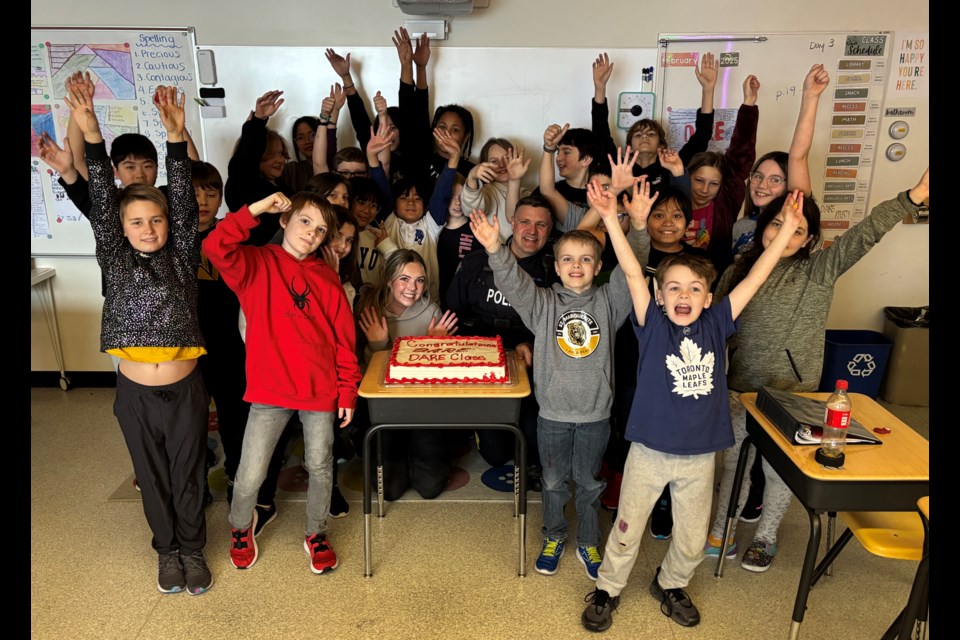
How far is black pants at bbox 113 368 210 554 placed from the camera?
2.23 metres

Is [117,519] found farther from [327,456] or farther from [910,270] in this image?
[910,270]

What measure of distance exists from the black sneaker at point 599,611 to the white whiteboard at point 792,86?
2.71 meters

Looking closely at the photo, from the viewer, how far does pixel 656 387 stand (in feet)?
6.84

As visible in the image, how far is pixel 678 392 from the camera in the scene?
2.06 m

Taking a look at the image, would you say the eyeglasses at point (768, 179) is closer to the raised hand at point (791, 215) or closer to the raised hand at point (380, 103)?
the raised hand at point (791, 215)

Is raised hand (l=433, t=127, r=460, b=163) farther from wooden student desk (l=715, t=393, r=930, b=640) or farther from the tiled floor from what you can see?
wooden student desk (l=715, t=393, r=930, b=640)

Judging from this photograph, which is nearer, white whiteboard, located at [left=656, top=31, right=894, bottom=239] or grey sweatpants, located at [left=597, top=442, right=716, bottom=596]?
grey sweatpants, located at [left=597, top=442, right=716, bottom=596]

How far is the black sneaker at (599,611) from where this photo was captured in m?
2.18

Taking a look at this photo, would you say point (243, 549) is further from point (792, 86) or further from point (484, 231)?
point (792, 86)

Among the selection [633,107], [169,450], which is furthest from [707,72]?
[169,450]

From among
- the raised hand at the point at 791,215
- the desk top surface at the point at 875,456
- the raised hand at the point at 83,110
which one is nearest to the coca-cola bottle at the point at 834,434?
the desk top surface at the point at 875,456

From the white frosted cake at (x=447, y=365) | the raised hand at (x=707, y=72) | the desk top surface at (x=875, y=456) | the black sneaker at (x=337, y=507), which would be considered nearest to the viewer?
the desk top surface at (x=875, y=456)

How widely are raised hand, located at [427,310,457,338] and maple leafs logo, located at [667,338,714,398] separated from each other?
0.99 meters

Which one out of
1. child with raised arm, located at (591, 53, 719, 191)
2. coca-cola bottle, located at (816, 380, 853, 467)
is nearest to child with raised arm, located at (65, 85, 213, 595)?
coca-cola bottle, located at (816, 380, 853, 467)
